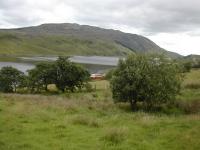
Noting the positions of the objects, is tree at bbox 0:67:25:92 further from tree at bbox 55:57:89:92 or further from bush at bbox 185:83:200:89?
bush at bbox 185:83:200:89

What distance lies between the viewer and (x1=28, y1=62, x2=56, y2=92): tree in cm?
7619

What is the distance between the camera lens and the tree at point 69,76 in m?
75.2

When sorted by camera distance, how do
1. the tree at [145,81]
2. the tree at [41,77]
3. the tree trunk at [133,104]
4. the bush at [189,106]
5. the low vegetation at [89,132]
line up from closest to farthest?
the low vegetation at [89,132] → the tree at [145,81] → the bush at [189,106] → the tree trunk at [133,104] → the tree at [41,77]

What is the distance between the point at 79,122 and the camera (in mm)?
26812

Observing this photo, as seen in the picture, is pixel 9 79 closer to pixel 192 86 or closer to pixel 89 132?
pixel 192 86

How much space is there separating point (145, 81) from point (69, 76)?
34.7m

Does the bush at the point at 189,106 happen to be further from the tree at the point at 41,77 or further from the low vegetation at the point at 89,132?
the tree at the point at 41,77

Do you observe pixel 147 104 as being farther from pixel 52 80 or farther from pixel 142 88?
pixel 52 80

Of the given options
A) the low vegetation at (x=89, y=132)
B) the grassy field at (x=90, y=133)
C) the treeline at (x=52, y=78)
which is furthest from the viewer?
the treeline at (x=52, y=78)

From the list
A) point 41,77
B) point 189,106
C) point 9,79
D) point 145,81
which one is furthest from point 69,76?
point 189,106

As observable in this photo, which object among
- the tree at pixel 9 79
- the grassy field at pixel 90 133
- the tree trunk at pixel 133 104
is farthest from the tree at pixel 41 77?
the grassy field at pixel 90 133

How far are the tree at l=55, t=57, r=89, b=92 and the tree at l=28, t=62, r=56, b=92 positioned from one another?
1217mm

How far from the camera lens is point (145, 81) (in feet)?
138

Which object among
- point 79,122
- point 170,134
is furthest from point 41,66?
point 170,134
